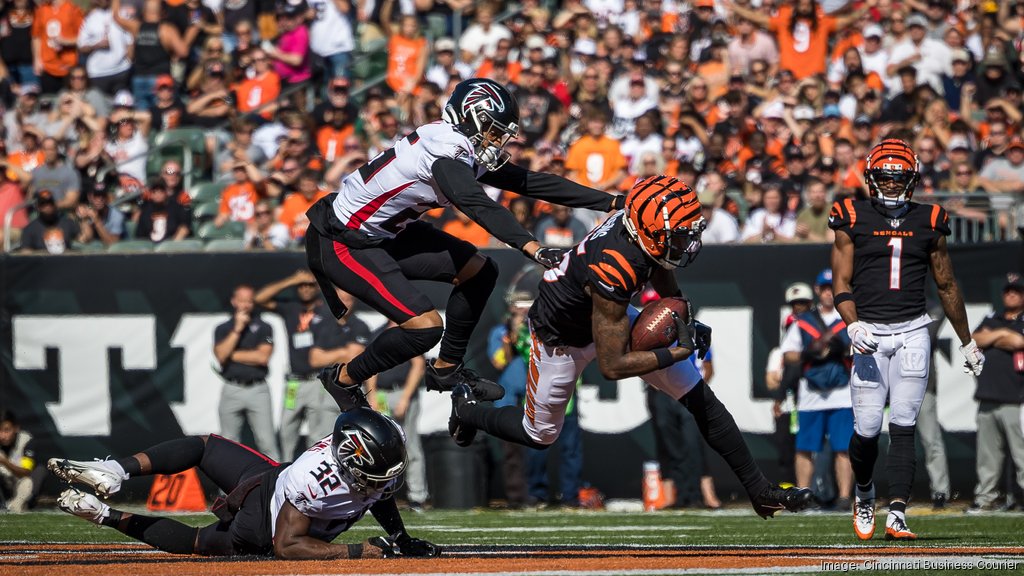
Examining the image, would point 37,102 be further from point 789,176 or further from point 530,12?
point 789,176

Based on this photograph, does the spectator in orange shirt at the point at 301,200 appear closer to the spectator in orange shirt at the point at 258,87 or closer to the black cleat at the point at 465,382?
the spectator in orange shirt at the point at 258,87

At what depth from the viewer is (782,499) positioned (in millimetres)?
8102

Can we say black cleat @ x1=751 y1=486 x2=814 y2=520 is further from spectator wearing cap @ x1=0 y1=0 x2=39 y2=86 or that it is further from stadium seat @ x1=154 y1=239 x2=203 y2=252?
spectator wearing cap @ x1=0 y1=0 x2=39 y2=86

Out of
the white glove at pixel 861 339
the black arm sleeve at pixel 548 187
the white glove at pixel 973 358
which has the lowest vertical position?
the white glove at pixel 973 358

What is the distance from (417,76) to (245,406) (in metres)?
5.74

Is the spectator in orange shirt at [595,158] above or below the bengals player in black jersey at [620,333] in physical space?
above

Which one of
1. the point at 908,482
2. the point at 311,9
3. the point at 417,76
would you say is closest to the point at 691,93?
the point at 417,76

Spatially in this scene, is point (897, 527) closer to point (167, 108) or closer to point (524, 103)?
point (524, 103)

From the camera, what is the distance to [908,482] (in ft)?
30.9

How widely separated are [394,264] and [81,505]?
2.22m

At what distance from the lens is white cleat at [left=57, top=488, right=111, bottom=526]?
7926 mm

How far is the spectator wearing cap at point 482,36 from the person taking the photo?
18.6 m

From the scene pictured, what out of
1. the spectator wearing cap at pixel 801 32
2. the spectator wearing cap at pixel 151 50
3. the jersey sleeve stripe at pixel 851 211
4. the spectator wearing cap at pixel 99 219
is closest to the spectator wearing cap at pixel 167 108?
the spectator wearing cap at pixel 151 50

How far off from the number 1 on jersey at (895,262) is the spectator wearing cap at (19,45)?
1493 centimetres
